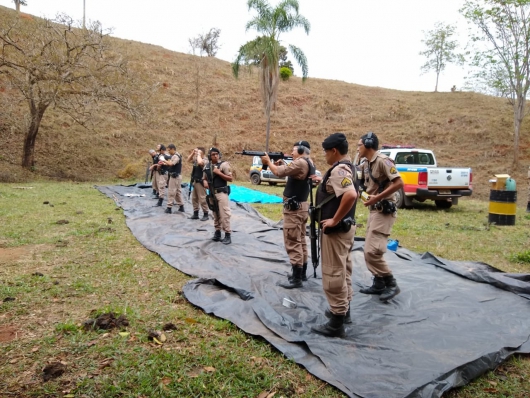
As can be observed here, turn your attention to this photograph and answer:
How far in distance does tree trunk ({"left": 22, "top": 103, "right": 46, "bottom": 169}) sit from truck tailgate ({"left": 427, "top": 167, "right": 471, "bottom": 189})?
17.0m

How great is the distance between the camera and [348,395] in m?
2.60

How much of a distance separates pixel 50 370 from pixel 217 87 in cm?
3399

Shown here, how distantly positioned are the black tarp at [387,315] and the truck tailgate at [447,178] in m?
5.49

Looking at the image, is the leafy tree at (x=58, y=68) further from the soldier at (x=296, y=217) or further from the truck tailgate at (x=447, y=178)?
the soldier at (x=296, y=217)

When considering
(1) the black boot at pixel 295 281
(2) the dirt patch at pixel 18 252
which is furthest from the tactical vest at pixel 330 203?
(2) the dirt patch at pixel 18 252

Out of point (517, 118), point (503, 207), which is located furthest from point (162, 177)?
point (517, 118)

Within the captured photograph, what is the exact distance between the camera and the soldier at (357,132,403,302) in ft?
13.7

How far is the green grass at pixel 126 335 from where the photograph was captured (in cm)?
271

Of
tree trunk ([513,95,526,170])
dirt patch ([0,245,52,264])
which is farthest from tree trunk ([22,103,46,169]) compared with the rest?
tree trunk ([513,95,526,170])

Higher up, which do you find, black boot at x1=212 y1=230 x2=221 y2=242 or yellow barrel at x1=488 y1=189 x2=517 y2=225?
yellow barrel at x1=488 y1=189 x2=517 y2=225

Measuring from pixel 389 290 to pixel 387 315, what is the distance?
0.50 m

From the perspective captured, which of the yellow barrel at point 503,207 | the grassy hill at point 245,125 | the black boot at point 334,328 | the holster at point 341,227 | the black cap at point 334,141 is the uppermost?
the grassy hill at point 245,125

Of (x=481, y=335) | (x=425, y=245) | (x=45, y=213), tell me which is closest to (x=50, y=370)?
(x=481, y=335)

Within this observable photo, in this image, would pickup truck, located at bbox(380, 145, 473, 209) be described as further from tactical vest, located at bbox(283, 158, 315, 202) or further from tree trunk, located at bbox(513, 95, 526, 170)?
tree trunk, located at bbox(513, 95, 526, 170)
